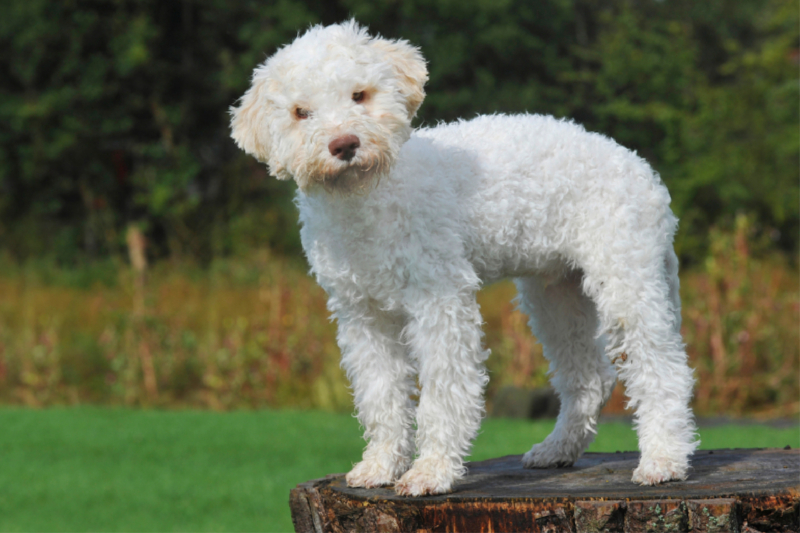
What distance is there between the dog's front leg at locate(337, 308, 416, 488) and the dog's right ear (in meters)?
0.80

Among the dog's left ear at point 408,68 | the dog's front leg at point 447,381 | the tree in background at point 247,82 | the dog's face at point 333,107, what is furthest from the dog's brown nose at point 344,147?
the tree in background at point 247,82

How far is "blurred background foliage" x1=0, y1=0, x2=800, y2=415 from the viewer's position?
10.4 metres

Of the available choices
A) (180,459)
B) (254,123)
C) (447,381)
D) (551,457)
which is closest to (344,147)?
(254,123)

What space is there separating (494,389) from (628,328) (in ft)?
23.2

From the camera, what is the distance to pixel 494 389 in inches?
417

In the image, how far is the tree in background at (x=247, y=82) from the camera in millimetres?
15539

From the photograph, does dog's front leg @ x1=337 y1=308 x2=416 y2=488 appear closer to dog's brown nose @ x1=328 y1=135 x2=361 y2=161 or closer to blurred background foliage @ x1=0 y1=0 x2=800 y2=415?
dog's brown nose @ x1=328 y1=135 x2=361 y2=161

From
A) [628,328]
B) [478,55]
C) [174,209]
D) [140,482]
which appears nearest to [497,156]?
[628,328]

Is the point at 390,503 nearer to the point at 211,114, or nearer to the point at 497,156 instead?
the point at 497,156

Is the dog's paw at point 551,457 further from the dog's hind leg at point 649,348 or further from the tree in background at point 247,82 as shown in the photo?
the tree in background at point 247,82

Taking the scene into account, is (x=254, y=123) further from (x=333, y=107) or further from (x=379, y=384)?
(x=379, y=384)

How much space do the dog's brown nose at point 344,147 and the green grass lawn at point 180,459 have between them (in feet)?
12.4

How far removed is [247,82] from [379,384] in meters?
13.9

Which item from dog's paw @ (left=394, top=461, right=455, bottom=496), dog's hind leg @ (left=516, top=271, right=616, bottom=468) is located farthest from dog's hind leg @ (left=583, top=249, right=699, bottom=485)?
dog's paw @ (left=394, top=461, right=455, bottom=496)
